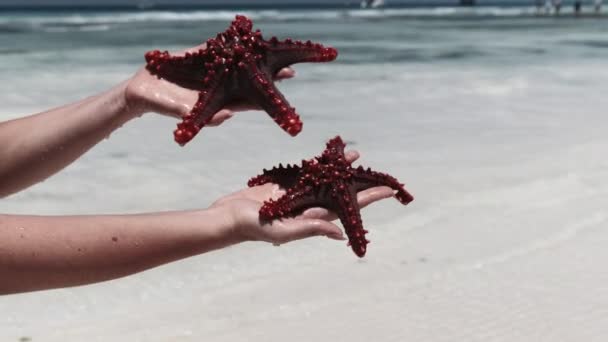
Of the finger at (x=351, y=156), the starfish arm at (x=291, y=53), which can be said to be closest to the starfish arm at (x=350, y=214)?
the finger at (x=351, y=156)

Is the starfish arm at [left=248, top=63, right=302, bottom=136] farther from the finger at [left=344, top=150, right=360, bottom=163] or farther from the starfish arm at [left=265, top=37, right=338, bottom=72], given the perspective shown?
the finger at [left=344, top=150, right=360, bottom=163]

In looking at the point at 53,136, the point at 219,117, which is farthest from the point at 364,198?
the point at 53,136

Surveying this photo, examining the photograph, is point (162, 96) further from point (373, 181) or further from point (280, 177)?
point (373, 181)

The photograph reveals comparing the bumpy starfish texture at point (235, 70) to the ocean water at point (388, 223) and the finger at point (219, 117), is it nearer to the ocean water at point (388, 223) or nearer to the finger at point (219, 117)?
the finger at point (219, 117)

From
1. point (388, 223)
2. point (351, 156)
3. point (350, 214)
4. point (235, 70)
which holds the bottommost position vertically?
point (388, 223)

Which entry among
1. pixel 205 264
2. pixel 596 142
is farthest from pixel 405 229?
pixel 596 142

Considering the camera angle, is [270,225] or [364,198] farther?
[364,198]
